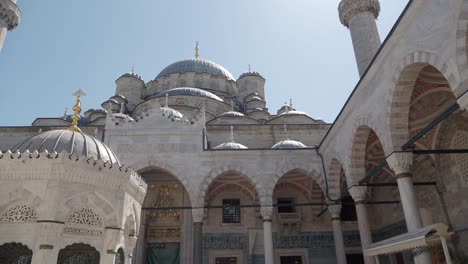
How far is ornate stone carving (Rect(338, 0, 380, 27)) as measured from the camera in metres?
11.2

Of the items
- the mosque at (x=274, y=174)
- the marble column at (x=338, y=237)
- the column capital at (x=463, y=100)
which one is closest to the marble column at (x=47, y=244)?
the mosque at (x=274, y=174)

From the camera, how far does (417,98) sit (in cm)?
746

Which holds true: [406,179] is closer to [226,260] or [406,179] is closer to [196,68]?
[226,260]

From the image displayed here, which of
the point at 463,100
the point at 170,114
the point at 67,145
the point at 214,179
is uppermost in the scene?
the point at 170,114

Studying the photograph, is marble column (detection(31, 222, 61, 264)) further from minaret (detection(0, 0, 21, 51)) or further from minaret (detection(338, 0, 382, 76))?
minaret (detection(0, 0, 21, 51))

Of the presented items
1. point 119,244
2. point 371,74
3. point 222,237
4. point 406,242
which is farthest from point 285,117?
point 119,244

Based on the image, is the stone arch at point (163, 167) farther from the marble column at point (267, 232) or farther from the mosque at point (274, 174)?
the marble column at point (267, 232)

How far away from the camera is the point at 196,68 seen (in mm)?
22375

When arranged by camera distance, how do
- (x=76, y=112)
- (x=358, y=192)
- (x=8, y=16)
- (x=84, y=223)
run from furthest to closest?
(x=8, y=16) < (x=358, y=192) < (x=76, y=112) < (x=84, y=223)

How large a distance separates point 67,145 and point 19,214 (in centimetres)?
92

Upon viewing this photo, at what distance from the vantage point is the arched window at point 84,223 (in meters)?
3.79

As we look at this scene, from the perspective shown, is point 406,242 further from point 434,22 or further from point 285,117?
point 285,117

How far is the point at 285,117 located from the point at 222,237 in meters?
6.79

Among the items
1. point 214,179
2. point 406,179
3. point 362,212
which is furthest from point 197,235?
point 406,179
